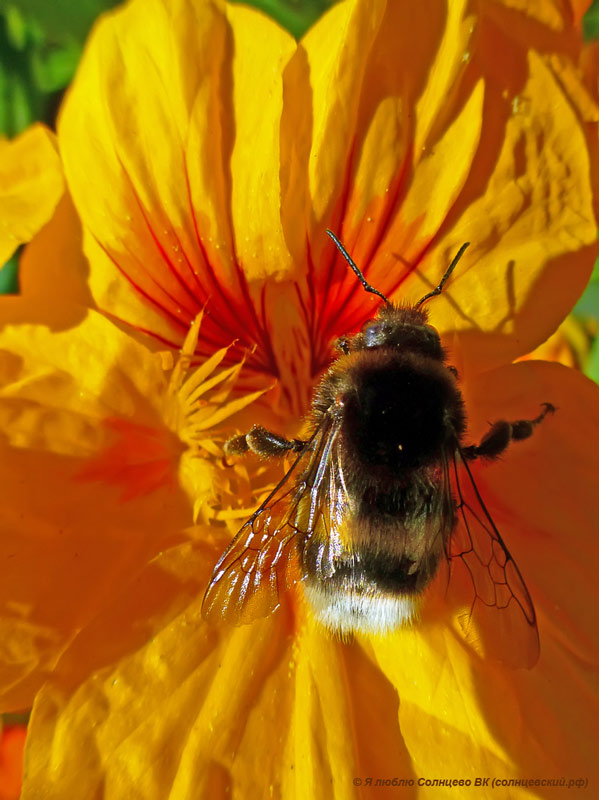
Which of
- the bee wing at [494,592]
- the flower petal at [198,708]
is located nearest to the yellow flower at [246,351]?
the flower petal at [198,708]

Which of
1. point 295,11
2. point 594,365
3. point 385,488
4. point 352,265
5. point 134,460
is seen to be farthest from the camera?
point 594,365

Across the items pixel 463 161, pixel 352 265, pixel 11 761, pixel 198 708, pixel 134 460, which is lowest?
pixel 11 761

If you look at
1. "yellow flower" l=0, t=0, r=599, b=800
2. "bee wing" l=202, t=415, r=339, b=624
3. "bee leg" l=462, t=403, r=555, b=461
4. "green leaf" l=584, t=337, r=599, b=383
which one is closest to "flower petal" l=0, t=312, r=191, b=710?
"yellow flower" l=0, t=0, r=599, b=800

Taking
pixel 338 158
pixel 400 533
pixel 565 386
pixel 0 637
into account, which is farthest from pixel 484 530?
pixel 0 637

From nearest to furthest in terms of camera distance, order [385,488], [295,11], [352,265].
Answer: [385,488] < [352,265] < [295,11]

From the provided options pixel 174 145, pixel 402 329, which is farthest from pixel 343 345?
pixel 174 145

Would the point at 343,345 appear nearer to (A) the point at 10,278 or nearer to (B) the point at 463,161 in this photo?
(B) the point at 463,161

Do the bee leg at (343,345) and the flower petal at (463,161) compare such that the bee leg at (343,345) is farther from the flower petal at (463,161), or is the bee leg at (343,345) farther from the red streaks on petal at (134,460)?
the red streaks on petal at (134,460)

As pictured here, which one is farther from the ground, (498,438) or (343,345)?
(343,345)
